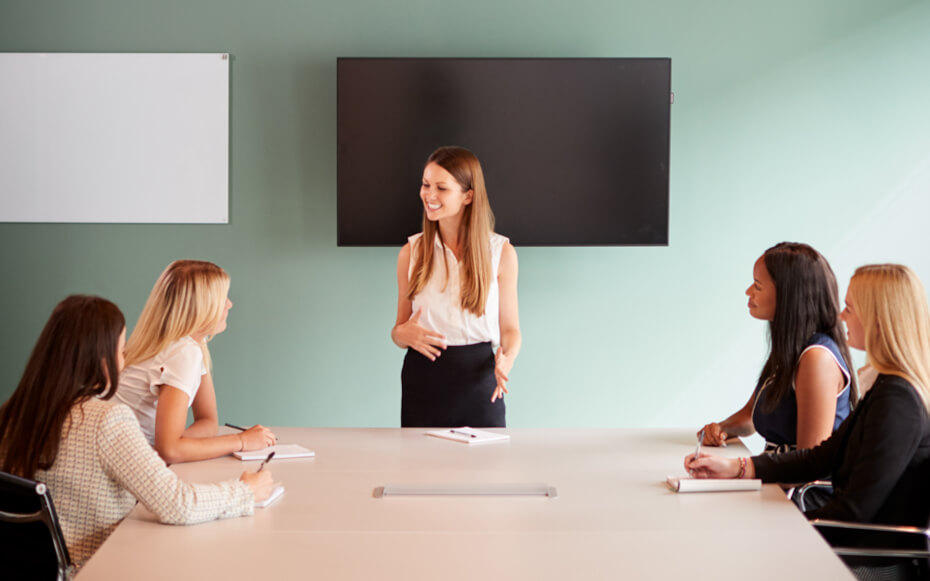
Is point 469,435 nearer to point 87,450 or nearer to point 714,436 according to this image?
Result: point 714,436

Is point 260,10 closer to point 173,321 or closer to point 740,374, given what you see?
point 173,321

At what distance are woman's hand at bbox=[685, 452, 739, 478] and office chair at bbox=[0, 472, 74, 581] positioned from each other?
1530 mm

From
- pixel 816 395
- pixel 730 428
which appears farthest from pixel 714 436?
pixel 816 395

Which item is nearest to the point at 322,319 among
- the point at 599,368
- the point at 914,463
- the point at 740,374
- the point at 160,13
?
the point at 599,368

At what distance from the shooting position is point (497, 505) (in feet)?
6.73

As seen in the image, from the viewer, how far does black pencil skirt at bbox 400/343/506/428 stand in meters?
3.13

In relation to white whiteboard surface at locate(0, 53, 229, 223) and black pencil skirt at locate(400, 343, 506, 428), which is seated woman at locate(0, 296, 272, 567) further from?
white whiteboard surface at locate(0, 53, 229, 223)

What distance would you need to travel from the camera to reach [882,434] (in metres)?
2.10

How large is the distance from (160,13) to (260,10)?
0.49 meters

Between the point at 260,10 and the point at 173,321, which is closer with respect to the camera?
the point at 173,321

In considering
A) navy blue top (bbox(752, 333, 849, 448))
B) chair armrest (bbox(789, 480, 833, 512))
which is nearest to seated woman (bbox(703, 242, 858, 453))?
navy blue top (bbox(752, 333, 849, 448))

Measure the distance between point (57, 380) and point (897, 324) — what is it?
2.06m

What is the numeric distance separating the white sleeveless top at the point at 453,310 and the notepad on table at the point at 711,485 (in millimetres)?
1108

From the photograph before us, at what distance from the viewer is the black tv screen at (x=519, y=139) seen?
404 cm
